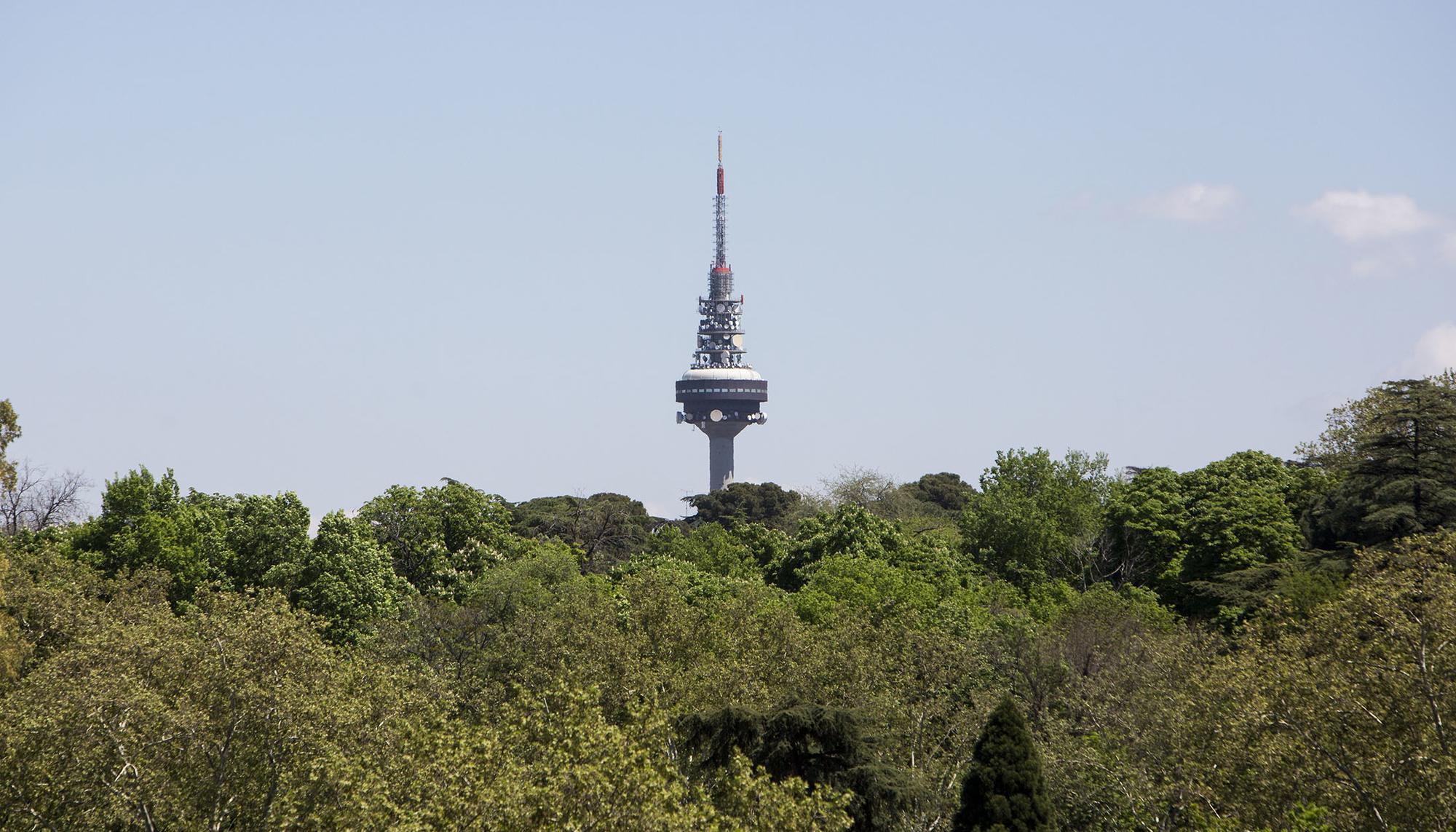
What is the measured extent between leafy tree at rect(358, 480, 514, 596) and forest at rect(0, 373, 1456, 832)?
154mm

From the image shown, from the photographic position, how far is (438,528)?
197 ft

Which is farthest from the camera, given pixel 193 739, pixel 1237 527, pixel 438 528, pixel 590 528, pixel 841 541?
pixel 590 528

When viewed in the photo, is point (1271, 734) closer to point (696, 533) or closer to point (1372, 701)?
point (1372, 701)

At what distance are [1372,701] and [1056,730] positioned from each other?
10653 mm

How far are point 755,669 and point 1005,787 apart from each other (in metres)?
7.74

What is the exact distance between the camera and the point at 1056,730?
117 ft

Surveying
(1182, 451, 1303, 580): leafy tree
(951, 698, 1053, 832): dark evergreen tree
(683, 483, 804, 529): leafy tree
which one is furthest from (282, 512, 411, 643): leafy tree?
(683, 483, 804, 529): leafy tree

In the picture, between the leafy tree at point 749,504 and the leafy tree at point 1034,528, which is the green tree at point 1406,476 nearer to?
the leafy tree at point 1034,528

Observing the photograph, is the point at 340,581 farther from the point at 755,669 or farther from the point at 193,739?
the point at 193,739

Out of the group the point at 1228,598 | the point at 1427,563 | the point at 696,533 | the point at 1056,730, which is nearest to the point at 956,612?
the point at 1228,598

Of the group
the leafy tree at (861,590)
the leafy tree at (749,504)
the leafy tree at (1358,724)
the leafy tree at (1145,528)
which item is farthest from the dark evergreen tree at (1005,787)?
the leafy tree at (749,504)

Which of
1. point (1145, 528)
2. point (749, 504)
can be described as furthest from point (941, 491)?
point (1145, 528)

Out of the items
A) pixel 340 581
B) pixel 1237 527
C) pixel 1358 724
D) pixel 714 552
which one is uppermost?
pixel 714 552

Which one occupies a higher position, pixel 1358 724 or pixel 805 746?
pixel 1358 724
